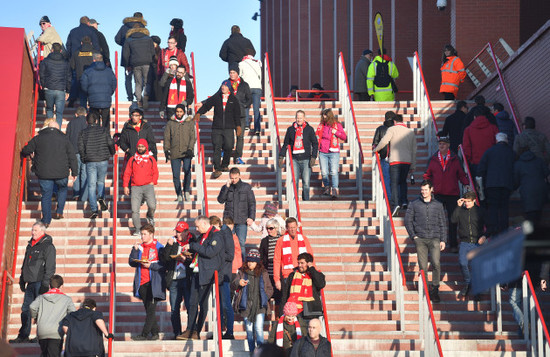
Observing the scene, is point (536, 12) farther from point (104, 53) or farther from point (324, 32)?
point (324, 32)

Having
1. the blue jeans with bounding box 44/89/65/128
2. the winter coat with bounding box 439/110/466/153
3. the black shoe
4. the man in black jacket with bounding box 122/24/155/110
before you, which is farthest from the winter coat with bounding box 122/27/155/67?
the winter coat with bounding box 439/110/466/153

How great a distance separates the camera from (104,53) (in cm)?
2261

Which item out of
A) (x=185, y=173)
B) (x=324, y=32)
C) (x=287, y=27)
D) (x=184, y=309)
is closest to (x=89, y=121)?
(x=185, y=173)

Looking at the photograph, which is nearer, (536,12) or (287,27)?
(536,12)

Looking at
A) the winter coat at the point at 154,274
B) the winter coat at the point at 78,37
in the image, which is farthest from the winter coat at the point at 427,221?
the winter coat at the point at 78,37

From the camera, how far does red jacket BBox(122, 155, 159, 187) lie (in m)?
15.7

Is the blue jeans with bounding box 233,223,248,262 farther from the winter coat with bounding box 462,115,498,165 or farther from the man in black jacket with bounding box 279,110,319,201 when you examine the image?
the winter coat with bounding box 462,115,498,165

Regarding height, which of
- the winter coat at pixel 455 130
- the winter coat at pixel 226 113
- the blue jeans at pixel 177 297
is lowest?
the blue jeans at pixel 177 297

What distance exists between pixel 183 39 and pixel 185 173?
6.75m

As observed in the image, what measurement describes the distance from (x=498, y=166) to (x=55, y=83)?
27.0 feet

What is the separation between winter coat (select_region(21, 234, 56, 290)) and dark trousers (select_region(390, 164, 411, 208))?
5665 mm

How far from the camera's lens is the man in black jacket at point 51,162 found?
15.8m

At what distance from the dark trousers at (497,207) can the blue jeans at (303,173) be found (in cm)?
304

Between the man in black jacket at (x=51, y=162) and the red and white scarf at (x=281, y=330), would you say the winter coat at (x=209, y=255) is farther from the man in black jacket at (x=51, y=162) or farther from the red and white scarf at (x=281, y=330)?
the man in black jacket at (x=51, y=162)
